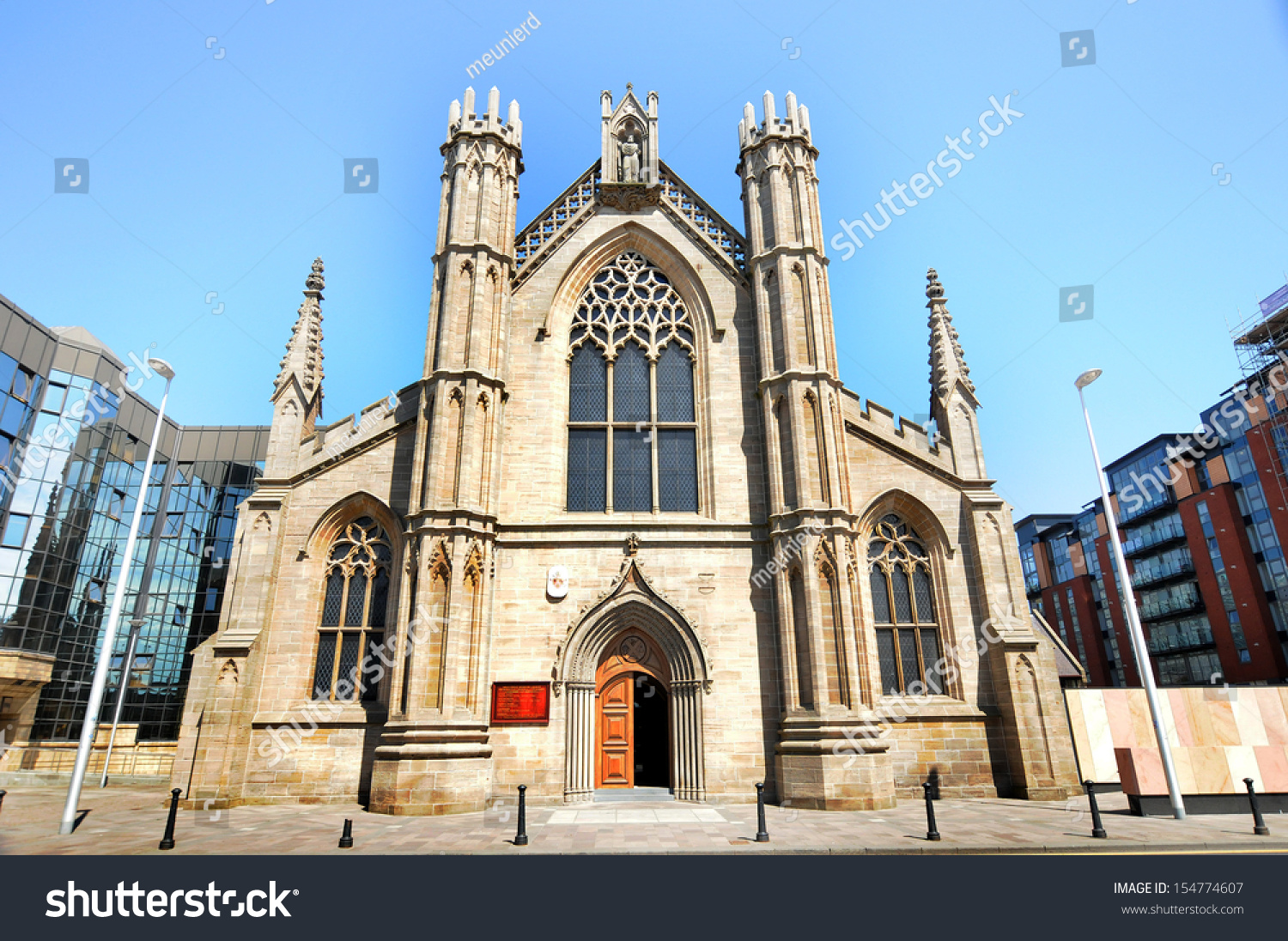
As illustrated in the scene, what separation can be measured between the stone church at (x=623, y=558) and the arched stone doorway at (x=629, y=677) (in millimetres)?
74

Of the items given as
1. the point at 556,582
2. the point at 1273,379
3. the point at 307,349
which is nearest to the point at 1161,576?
the point at 1273,379

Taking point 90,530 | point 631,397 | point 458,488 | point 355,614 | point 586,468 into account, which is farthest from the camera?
point 90,530

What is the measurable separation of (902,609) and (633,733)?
7634 mm

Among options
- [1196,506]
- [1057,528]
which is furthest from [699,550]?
[1057,528]

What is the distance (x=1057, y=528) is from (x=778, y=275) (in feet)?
198

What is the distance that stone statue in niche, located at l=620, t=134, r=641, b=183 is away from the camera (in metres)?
21.2

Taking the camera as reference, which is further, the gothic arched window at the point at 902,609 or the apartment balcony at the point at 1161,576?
the apartment balcony at the point at 1161,576

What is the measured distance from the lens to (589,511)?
59.4ft

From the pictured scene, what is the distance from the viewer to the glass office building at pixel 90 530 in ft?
102

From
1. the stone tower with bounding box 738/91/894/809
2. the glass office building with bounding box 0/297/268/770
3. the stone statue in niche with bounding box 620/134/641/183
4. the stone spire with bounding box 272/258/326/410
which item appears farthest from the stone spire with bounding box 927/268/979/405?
the glass office building with bounding box 0/297/268/770

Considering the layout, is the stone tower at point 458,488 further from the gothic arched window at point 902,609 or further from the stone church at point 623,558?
the gothic arched window at point 902,609

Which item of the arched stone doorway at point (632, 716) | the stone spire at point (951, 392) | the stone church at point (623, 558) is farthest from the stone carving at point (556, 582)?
the stone spire at point (951, 392)

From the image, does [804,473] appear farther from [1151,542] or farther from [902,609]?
[1151,542]

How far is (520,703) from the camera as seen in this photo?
1603cm
